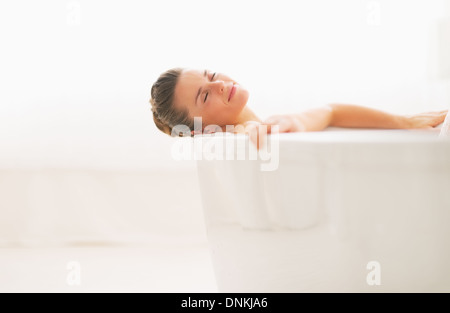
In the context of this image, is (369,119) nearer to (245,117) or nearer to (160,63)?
(245,117)

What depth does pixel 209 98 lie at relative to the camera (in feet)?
3.68

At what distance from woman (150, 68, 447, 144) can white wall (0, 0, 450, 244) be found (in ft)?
1.31

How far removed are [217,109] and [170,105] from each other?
11 centimetres

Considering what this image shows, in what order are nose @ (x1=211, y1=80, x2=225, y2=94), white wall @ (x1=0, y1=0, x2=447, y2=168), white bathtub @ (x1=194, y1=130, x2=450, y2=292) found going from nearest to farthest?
1. white bathtub @ (x1=194, y1=130, x2=450, y2=292)
2. nose @ (x1=211, y1=80, x2=225, y2=94)
3. white wall @ (x1=0, y1=0, x2=447, y2=168)

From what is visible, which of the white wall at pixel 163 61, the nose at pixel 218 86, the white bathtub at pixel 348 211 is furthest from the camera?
the white wall at pixel 163 61

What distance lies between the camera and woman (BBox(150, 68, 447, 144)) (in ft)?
3.68

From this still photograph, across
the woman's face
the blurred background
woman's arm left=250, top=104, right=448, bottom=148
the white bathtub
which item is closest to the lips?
the woman's face

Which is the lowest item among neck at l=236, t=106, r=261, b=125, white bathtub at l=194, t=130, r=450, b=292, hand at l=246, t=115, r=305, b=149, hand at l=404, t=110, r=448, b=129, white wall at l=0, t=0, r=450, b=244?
white bathtub at l=194, t=130, r=450, b=292

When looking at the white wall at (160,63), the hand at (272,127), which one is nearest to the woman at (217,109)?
the hand at (272,127)

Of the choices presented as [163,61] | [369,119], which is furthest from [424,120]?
[163,61]

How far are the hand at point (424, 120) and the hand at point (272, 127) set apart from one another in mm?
377

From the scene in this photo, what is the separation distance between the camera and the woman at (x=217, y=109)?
1123 millimetres

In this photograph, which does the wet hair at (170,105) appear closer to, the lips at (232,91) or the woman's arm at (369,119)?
the lips at (232,91)

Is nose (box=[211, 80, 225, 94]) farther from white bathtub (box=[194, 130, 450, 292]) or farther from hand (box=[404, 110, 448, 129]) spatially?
hand (box=[404, 110, 448, 129])
